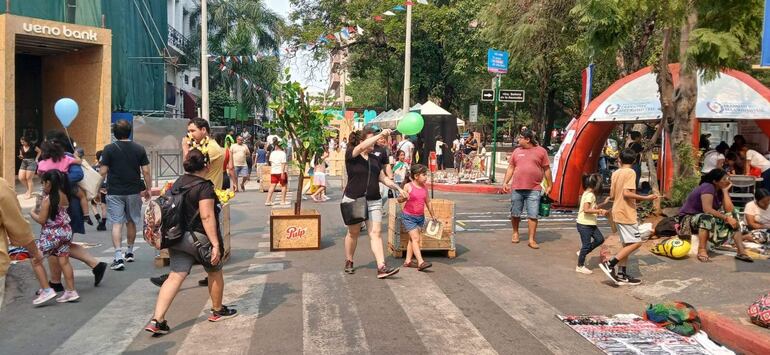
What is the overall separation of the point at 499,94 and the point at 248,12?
102 feet

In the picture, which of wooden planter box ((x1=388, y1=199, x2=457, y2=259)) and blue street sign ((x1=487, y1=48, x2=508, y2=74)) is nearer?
wooden planter box ((x1=388, y1=199, x2=457, y2=259))

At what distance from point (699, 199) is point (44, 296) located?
8.28m

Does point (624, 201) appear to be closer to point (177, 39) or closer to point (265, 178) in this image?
point (265, 178)

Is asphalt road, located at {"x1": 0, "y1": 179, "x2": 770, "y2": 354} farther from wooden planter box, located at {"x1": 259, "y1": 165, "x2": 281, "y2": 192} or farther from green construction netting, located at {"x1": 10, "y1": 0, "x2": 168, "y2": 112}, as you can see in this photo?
green construction netting, located at {"x1": 10, "y1": 0, "x2": 168, "y2": 112}

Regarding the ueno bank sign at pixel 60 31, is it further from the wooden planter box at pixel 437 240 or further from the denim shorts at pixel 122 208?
the wooden planter box at pixel 437 240

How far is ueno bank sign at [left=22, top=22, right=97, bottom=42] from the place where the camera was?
18141 mm

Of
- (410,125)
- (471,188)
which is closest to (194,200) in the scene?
(410,125)

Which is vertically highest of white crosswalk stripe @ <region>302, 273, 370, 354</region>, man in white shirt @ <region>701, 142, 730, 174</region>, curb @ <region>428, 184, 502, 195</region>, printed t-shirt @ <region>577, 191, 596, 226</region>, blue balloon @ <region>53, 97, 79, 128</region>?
blue balloon @ <region>53, 97, 79, 128</region>

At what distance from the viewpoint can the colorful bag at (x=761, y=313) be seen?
5789mm

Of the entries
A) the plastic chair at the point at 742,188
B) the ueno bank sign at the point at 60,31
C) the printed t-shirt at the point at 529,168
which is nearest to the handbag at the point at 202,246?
the printed t-shirt at the point at 529,168

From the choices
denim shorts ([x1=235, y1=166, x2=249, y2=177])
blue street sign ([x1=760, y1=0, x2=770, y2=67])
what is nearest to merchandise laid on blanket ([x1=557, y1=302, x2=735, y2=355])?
blue street sign ([x1=760, y1=0, x2=770, y2=67])

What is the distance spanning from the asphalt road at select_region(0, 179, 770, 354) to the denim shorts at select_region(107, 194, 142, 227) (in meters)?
0.68

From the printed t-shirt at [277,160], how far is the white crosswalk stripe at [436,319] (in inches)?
319

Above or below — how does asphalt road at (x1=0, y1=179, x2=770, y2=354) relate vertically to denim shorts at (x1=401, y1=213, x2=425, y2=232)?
below
